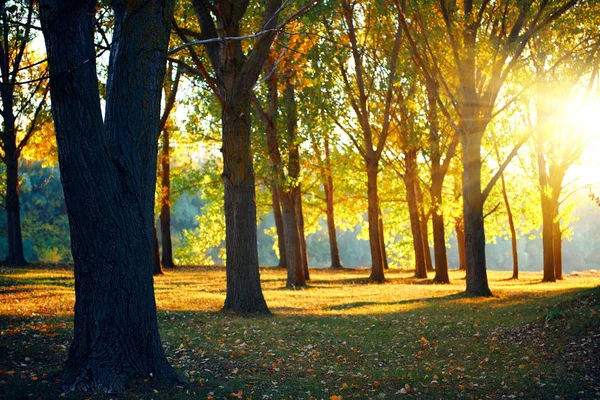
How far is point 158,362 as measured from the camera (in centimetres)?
685

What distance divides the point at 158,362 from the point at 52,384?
1198 millimetres

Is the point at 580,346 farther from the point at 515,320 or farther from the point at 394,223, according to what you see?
the point at 394,223

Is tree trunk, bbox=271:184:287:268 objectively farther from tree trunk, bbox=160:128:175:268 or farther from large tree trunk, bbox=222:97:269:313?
large tree trunk, bbox=222:97:269:313

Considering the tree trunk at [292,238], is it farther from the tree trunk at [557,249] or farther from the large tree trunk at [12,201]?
the tree trunk at [557,249]

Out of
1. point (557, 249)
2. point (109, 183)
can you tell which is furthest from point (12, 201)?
point (557, 249)

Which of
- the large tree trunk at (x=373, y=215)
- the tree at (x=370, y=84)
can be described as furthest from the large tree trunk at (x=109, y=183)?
the large tree trunk at (x=373, y=215)

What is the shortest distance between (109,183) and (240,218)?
743 centimetres

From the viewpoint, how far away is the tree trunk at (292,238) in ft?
71.3

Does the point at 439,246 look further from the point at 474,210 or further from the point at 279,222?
the point at 279,222

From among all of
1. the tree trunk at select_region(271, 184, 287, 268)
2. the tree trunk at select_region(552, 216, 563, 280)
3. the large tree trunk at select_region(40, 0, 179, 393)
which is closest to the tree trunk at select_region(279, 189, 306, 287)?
the tree trunk at select_region(271, 184, 287, 268)

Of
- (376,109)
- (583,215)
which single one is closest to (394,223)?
(376,109)

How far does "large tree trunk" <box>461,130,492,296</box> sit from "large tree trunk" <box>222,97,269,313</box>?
8.06m

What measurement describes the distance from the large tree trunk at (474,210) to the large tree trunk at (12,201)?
1800cm

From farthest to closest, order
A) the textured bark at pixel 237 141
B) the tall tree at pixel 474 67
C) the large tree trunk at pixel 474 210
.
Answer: the large tree trunk at pixel 474 210 < the tall tree at pixel 474 67 < the textured bark at pixel 237 141
